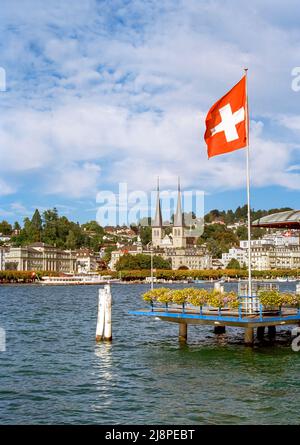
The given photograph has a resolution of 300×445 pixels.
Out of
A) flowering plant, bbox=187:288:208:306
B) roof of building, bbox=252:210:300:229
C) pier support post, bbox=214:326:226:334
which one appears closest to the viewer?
roof of building, bbox=252:210:300:229

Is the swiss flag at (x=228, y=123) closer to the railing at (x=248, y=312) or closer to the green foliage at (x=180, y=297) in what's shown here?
the railing at (x=248, y=312)

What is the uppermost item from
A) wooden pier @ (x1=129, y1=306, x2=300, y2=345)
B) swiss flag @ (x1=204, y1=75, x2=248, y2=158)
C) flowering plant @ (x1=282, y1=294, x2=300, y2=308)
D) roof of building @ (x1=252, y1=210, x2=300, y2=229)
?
swiss flag @ (x1=204, y1=75, x2=248, y2=158)

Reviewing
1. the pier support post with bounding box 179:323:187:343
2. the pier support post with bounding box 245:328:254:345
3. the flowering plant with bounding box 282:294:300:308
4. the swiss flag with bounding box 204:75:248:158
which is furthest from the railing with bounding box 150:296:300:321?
the swiss flag with bounding box 204:75:248:158

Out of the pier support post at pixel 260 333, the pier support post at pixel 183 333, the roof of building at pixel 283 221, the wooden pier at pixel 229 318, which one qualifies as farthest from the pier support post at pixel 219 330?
the roof of building at pixel 283 221

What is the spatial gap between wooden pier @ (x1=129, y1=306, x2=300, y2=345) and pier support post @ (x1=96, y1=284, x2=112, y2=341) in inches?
67.2

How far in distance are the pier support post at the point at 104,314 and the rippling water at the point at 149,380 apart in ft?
2.51

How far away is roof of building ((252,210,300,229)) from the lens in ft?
93.2

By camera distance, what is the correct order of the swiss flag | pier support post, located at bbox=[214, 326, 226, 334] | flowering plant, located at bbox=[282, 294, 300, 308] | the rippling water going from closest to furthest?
the rippling water, the swiss flag, flowering plant, located at bbox=[282, 294, 300, 308], pier support post, located at bbox=[214, 326, 226, 334]

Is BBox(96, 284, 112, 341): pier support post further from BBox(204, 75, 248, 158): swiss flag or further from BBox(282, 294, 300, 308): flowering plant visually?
BBox(204, 75, 248, 158): swiss flag

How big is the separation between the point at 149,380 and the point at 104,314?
8515 millimetres

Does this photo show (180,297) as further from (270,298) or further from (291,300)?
(291,300)
